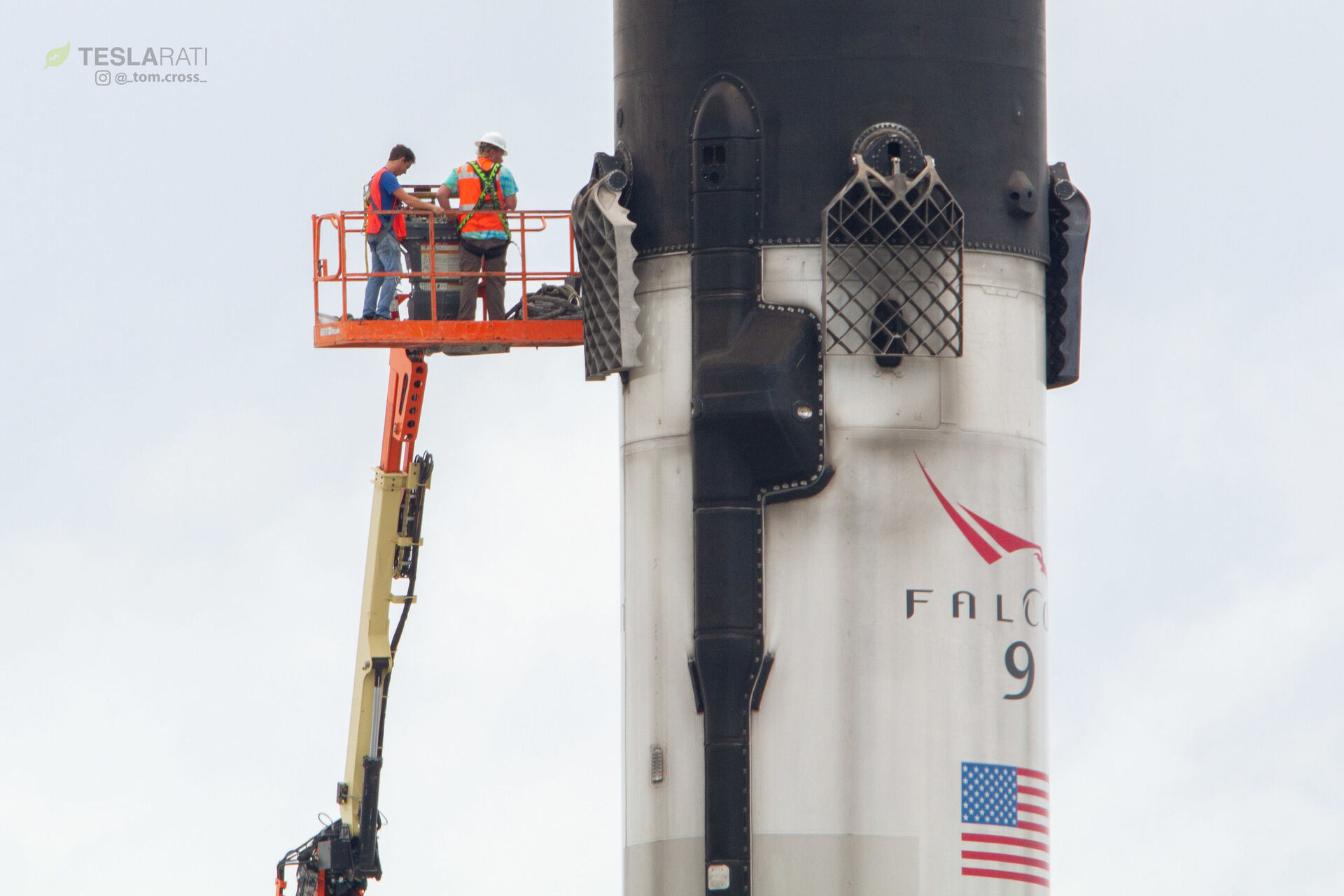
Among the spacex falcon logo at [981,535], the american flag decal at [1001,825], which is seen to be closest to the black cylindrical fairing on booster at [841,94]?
the spacex falcon logo at [981,535]

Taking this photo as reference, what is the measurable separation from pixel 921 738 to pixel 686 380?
4565 mm

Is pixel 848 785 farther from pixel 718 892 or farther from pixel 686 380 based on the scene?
pixel 686 380

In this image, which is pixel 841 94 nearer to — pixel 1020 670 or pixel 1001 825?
pixel 1020 670

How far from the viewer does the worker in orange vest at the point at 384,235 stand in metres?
39.3

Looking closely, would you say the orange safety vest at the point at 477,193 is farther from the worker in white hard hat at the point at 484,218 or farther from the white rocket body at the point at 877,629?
the white rocket body at the point at 877,629

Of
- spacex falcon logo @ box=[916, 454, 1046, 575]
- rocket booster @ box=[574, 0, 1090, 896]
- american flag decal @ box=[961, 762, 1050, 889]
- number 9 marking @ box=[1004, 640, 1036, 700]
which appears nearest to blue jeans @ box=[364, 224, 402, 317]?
rocket booster @ box=[574, 0, 1090, 896]

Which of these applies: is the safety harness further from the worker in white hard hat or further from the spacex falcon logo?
the spacex falcon logo

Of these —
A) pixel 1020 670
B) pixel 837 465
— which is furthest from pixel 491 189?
pixel 1020 670

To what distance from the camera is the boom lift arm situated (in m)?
46.7

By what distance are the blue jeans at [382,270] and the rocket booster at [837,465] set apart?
170 inches

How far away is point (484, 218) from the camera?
129 ft

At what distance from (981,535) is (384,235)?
344 inches

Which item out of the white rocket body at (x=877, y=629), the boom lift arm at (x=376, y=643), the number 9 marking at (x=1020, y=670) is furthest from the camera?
the boom lift arm at (x=376, y=643)

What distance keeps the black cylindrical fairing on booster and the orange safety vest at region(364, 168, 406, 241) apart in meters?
4.49
